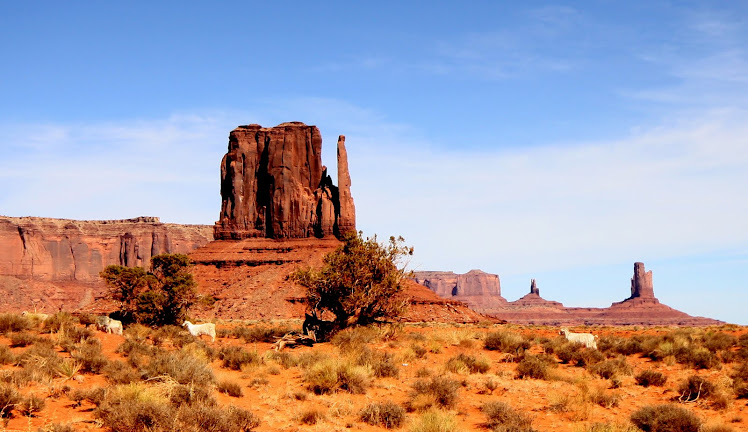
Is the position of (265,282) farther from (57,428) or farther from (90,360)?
(57,428)

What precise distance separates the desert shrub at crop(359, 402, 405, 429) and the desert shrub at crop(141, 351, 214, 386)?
3.77 m

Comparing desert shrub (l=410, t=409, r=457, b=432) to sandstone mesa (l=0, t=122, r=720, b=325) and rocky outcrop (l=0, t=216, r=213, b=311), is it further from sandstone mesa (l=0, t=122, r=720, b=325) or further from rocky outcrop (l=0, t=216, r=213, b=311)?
rocky outcrop (l=0, t=216, r=213, b=311)

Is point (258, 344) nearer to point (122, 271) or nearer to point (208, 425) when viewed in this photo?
point (122, 271)

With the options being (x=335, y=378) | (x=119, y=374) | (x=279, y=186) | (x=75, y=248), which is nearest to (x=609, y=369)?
(x=335, y=378)

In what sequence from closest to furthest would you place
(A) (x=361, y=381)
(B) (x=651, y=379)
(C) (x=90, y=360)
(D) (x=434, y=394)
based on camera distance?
(D) (x=434, y=394) → (A) (x=361, y=381) → (C) (x=90, y=360) → (B) (x=651, y=379)

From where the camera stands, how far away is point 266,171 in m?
100

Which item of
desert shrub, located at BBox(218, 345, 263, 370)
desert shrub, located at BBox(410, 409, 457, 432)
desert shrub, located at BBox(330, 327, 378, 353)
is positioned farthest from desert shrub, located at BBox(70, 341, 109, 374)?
desert shrub, located at BBox(410, 409, 457, 432)

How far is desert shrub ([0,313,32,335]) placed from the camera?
22.0m

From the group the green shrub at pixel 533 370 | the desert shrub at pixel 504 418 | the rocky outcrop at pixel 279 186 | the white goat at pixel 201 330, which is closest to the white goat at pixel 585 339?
the green shrub at pixel 533 370

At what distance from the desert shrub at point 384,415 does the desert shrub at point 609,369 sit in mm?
7667

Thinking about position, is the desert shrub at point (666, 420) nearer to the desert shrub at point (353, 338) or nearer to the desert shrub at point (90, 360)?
the desert shrub at point (353, 338)

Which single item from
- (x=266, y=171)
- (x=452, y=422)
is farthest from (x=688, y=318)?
(x=452, y=422)

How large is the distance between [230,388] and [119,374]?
2.48 metres

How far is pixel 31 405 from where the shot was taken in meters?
13.0
